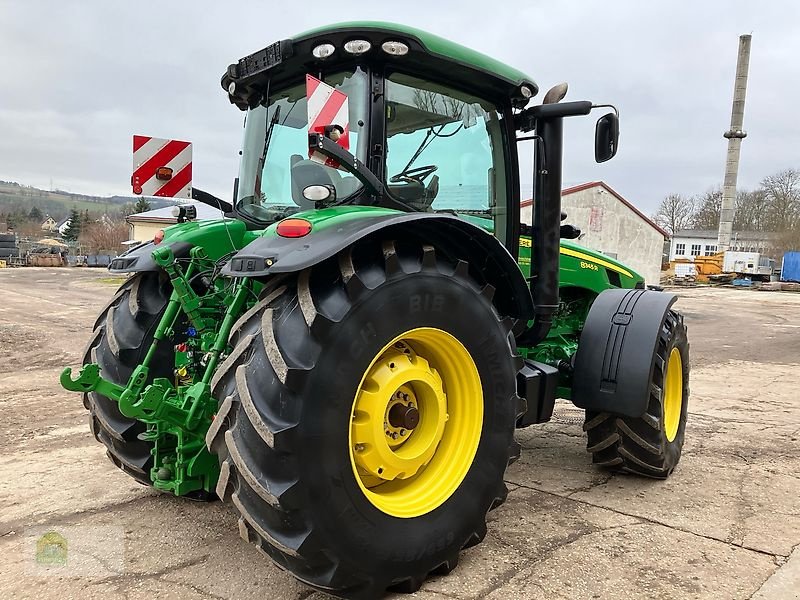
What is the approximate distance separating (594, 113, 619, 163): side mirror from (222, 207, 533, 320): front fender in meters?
1.14

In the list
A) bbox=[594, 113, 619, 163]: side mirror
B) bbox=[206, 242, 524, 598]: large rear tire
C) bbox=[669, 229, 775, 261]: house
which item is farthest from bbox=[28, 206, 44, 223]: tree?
bbox=[206, 242, 524, 598]: large rear tire

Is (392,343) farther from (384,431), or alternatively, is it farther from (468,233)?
(468,233)

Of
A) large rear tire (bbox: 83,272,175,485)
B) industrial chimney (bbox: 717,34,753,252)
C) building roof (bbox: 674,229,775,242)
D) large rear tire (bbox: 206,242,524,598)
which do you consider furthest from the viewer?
building roof (bbox: 674,229,775,242)

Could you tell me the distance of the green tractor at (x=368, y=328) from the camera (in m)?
2.24

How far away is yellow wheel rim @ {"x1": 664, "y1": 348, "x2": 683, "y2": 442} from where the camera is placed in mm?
4453

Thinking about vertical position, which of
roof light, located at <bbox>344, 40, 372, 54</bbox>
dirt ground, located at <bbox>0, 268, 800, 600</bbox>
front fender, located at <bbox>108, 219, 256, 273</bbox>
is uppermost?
roof light, located at <bbox>344, 40, 372, 54</bbox>

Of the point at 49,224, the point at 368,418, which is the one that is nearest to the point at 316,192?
the point at 368,418

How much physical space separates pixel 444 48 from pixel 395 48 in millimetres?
342

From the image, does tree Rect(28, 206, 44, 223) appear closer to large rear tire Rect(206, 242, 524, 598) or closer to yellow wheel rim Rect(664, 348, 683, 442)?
yellow wheel rim Rect(664, 348, 683, 442)

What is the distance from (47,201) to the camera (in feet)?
347

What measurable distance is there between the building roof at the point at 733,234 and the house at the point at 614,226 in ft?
92.3

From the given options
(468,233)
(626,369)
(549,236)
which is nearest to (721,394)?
(626,369)

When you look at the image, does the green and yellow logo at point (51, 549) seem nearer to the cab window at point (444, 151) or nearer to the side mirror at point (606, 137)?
the cab window at point (444, 151)

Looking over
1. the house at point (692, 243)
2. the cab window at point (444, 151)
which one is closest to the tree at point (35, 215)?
the house at point (692, 243)
